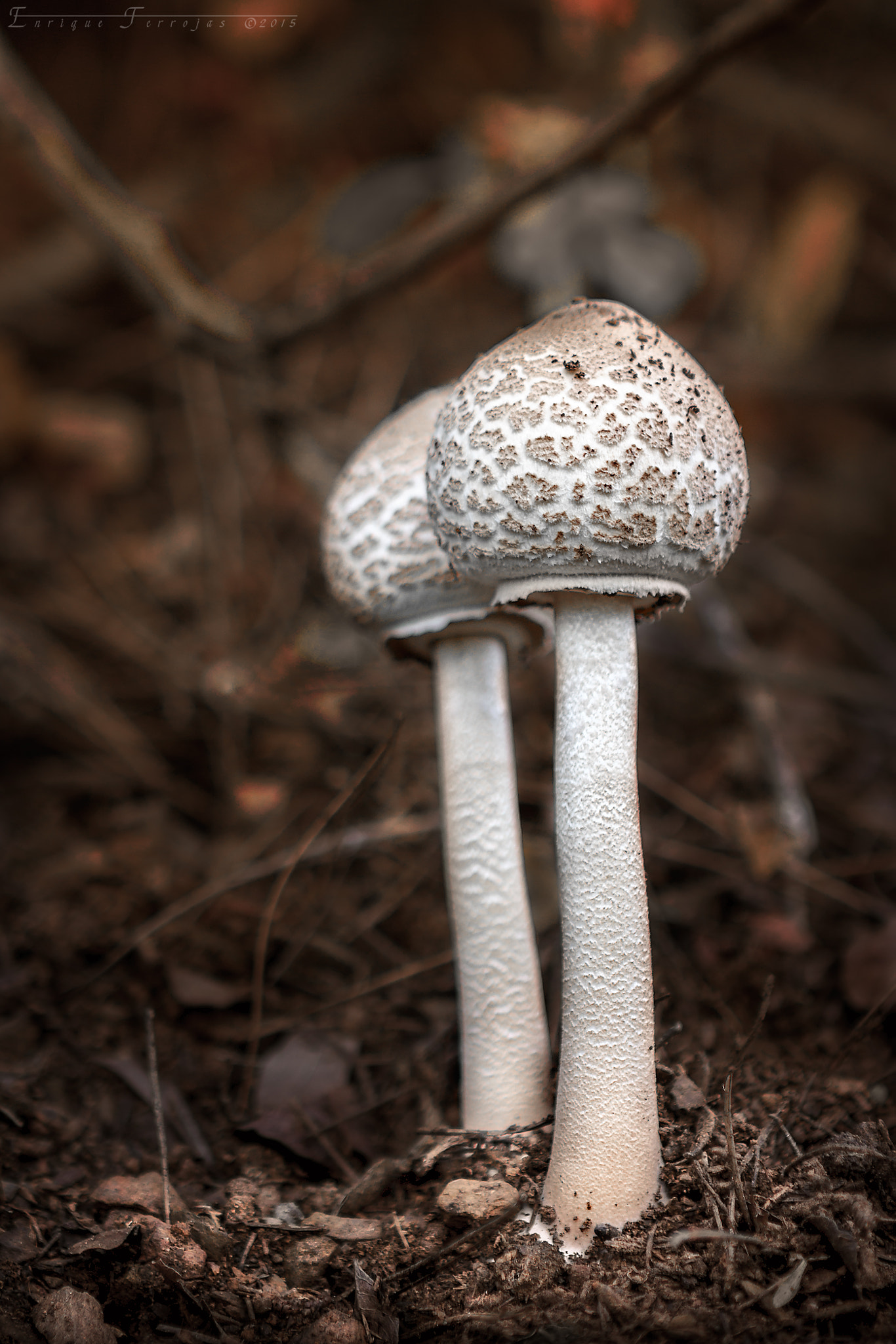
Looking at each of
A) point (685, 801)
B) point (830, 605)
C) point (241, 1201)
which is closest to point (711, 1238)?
point (241, 1201)

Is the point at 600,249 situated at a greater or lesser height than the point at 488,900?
greater

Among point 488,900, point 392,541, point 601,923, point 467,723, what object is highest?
point 392,541

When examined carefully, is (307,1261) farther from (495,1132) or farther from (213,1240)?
(495,1132)

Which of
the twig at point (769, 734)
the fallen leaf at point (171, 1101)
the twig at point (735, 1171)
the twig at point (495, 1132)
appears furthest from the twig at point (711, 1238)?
the twig at point (769, 734)

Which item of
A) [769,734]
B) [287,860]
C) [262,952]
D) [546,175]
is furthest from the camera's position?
[769,734]

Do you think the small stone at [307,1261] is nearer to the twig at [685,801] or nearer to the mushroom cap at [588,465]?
the mushroom cap at [588,465]

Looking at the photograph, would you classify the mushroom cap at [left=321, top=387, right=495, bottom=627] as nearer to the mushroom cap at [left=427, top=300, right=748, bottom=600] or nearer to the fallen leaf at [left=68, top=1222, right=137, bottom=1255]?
the mushroom cap at [left=427, top=300, right=748, bottom=600]

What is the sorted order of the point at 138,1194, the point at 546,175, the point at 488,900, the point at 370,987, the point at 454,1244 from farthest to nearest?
the point at 546,175, the point at 370,987, the point at 488,900, the point at 138,1194, the point at 454,1244
